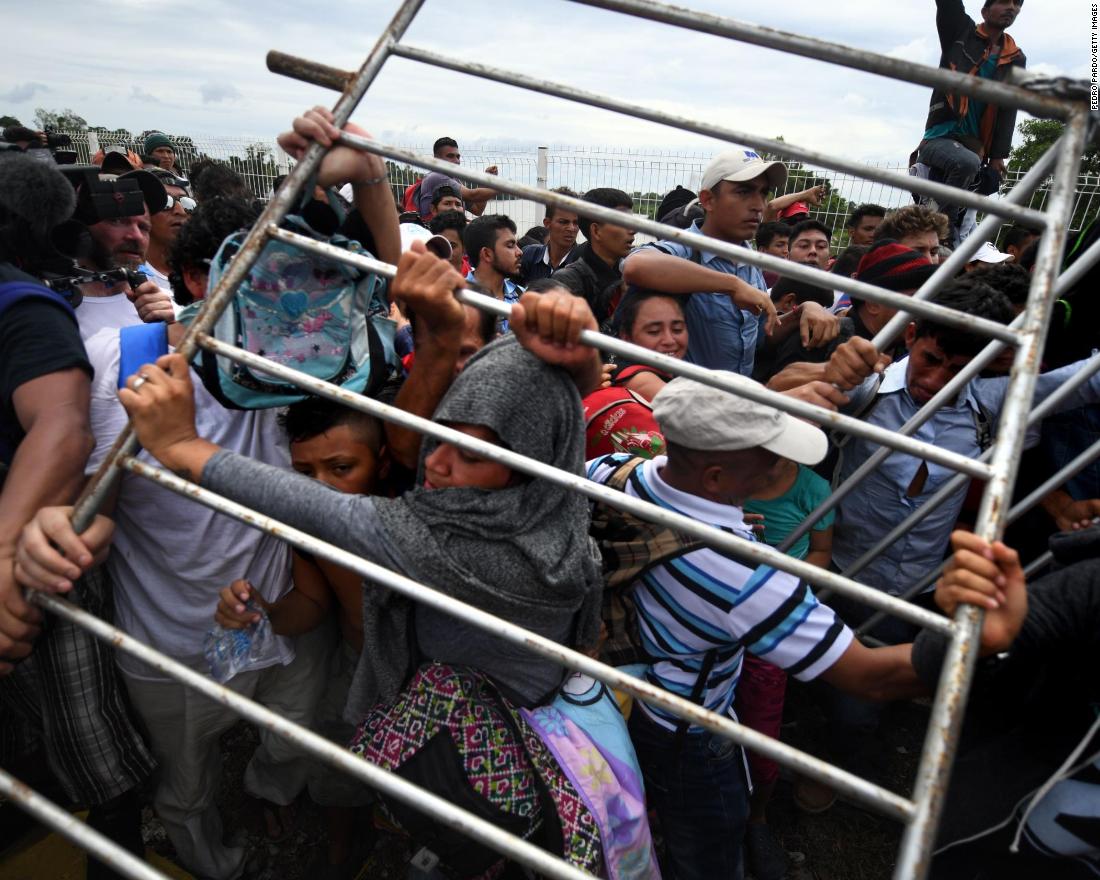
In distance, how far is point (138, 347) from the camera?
166 centimetres

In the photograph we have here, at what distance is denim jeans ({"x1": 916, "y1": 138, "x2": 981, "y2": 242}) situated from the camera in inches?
204

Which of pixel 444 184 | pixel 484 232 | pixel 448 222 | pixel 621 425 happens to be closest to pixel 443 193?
pixel 444 184

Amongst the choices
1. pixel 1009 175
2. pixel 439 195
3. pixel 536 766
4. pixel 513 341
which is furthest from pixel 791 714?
pixel 1009 175

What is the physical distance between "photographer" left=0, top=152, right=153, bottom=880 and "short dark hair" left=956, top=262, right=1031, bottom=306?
9.10 ft

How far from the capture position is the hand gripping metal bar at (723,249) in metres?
1.04

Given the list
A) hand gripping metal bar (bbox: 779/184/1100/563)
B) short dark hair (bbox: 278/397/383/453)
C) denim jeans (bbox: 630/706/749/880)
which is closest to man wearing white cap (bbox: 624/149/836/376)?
hand gripping metal bar (bbox: 779/184/1100/563)

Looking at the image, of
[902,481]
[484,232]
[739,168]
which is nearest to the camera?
[902,481]

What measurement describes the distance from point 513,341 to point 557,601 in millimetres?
538

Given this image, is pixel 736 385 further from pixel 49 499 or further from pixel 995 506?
pixel 49 499

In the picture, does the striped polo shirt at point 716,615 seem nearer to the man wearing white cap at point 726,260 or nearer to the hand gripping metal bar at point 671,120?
the hand gripping metal bar at point 671,120

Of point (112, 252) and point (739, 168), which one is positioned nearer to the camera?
point (112, 252)

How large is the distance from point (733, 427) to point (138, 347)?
1453 millimetres

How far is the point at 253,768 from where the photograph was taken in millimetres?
2332

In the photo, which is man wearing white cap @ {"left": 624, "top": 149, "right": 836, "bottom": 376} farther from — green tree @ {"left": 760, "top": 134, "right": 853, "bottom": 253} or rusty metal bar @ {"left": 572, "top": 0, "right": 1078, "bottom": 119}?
green tree @ {"left": 760, "top": 134, "right": 853, "bottom": 253}
